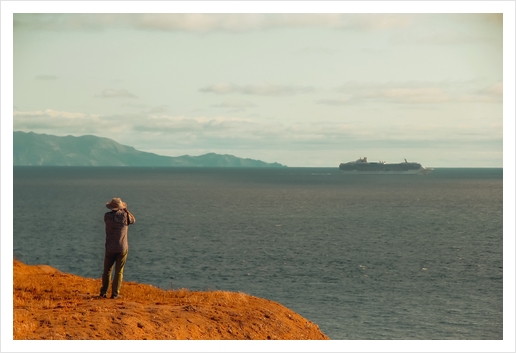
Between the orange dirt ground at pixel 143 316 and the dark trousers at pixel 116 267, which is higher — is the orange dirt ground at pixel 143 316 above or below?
below

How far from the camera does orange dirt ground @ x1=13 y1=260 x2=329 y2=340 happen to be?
15.7m

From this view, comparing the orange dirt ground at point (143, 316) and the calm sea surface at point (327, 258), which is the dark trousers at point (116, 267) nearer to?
the orange dirt ground at point (143, 316)

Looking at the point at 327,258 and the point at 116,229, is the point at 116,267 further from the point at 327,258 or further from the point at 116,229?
the point at 327,258

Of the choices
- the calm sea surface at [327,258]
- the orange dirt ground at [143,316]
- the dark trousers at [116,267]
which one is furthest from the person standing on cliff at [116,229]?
the calm sea surface at [327,258]

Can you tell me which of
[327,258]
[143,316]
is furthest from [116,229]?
[327,258]

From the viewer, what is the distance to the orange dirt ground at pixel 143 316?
51.6ft

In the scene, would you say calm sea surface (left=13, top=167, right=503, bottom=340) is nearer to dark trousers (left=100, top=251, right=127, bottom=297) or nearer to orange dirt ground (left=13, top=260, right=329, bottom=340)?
orange dirt ground (left=13, top=260, right=329, bottom=340)

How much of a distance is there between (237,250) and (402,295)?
71.7 feet

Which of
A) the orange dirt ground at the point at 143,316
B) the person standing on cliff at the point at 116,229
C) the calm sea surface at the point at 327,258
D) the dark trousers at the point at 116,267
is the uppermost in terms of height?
the person standing on cliff at the point at 116,229

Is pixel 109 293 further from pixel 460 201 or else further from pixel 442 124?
pixel 442 124

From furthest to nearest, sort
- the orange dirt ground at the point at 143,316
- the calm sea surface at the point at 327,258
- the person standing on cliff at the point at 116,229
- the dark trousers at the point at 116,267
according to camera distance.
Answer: the calm sea surface at the point at 327,258 < the dark trousers at the point at 116,267 < the person standing on cliff at the point at 116,229 < the orange dirt ground at the point at 143,316

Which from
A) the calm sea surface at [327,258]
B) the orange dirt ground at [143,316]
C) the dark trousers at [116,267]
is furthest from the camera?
the calm sea surface at [327,258]

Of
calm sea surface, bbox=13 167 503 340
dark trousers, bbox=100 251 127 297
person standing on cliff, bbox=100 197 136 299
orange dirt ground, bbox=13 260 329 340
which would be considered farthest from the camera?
calm sea surface, bbox=13 167 503 340

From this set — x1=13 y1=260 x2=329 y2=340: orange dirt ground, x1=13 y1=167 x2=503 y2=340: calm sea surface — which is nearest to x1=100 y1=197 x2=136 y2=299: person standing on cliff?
x1=13 y1=260 x2=329 y2=340: orange dirt ground
